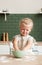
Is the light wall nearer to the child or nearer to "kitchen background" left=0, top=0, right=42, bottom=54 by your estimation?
"kitchen background" left=0, top=0, right=42, bottom=54

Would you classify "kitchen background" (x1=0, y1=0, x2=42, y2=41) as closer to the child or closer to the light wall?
the light wall

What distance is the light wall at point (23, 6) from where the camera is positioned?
12.9 feet

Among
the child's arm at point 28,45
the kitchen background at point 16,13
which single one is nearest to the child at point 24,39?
the child's arm at point 28,45

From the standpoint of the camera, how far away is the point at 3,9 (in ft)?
12.7

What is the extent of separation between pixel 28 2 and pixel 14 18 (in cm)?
47

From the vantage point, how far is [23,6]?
3939 mm

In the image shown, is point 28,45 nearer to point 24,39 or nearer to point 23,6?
point 24,39

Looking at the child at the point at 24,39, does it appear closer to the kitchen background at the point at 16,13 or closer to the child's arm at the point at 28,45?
the child's arm at the point at 28,45

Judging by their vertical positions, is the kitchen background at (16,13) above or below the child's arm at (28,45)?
above

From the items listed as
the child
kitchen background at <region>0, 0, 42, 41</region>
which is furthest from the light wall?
the child

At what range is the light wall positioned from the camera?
3.92 m

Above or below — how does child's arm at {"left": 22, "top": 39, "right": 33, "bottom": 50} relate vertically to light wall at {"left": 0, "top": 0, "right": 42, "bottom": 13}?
below

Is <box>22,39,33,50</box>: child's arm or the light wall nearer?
<box>22,39,33,50</box>: child's arm

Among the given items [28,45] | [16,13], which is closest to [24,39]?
[28,45]
